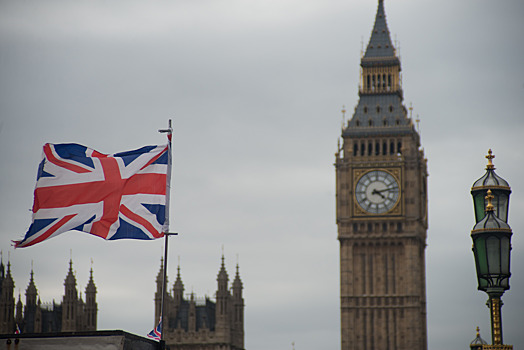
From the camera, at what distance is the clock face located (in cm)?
11144

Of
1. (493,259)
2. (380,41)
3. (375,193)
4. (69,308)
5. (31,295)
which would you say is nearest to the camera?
(493,259)

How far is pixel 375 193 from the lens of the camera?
11150 cm

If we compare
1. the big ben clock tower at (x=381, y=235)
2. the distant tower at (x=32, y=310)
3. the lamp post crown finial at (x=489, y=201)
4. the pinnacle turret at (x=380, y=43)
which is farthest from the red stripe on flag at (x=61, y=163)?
the pinnacle turret at (x=380, y=43)

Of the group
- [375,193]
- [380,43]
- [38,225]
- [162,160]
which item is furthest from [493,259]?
[380,43]

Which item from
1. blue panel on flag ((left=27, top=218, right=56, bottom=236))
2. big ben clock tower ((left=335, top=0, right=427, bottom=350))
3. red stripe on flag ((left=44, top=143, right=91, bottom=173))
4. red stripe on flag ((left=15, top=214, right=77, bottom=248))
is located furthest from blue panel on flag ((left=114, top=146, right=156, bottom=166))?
big ben clock tower ((left=335, top=0, right=427, bottom=350))

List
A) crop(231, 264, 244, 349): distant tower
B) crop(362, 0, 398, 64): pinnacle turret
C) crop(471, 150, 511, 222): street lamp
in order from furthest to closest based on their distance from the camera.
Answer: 1. crop(362, 0, 398, 64): pinnacle turret
2. crop(231, 264, 244, 349): distant tower
3. crop(471, 150, 511, 222): street lamp

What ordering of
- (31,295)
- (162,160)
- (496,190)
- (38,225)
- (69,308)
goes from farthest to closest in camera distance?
(31,295) < (69,308) < (162,160) < (38,225) < (496,190)

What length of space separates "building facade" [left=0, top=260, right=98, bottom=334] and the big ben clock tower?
2399cm

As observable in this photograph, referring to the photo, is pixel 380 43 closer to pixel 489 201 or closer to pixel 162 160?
pixel 162 160

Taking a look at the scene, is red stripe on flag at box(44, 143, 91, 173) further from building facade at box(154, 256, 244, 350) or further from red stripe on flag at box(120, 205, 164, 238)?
building facade at box(154, 256, 244, 350)

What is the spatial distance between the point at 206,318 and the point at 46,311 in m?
13.6

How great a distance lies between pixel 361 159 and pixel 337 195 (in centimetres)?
398

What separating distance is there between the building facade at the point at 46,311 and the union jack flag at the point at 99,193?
2671 inches

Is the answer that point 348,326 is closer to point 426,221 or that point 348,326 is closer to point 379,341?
point 379,341
